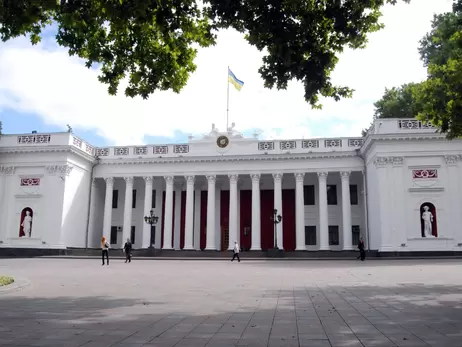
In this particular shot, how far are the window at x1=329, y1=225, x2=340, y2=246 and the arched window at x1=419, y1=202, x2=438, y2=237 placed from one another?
8731 mm

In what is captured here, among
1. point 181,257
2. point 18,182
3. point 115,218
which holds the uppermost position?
point 18,182

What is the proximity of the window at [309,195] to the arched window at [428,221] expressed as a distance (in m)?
10.6

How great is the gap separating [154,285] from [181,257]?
1946cm

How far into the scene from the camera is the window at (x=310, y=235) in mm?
37125

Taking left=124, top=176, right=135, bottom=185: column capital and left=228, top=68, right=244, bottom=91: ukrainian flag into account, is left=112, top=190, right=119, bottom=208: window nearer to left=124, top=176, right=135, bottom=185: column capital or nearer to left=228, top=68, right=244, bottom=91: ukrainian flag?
left=124, top=176, right=135, bottom=185: column capital

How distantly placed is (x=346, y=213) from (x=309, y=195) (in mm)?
5402

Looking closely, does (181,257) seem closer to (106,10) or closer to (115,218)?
(115,218)

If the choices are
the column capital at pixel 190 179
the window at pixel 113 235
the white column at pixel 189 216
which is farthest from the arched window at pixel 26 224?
the column capital at pixel 190 179

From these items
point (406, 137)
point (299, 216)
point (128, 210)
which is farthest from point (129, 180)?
point (406, 137)

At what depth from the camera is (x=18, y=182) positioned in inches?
1341

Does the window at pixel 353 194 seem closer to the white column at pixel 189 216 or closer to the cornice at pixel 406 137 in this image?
the cornice at pixel 406 137

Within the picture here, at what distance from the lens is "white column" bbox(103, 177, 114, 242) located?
36.1 m

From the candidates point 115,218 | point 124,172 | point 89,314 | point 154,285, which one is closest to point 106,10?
point 89,314

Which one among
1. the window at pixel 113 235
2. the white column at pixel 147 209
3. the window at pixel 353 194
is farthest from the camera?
the window at pixel 113 235
